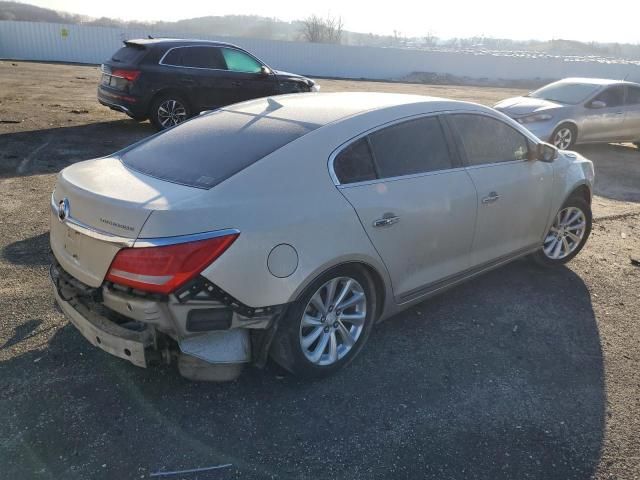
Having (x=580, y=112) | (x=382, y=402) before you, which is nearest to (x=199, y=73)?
(x=580, y=112)

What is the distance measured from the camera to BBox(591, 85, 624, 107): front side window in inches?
443

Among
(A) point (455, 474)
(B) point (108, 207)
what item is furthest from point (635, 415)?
(B) point (108, 207)

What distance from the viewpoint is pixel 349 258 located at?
3092 millimetres

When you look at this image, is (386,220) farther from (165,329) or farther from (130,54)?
(130,54)

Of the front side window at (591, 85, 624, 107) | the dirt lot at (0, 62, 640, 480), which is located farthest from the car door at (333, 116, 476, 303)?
the front side window at (591, 85, 624, 107)

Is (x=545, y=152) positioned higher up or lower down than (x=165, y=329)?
higher up

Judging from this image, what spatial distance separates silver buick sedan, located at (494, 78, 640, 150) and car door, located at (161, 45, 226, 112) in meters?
5.75

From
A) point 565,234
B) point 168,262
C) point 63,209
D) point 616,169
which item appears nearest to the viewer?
point 168,262

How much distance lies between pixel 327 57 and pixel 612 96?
86.8 feet

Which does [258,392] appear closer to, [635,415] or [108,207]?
[108,207]

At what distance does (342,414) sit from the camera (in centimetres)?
302

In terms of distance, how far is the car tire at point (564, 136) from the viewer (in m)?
10.6

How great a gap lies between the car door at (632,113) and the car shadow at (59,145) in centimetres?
1019

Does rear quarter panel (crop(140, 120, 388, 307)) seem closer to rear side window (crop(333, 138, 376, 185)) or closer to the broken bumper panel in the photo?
rear side window (crop(333, 138, 376, 185))
